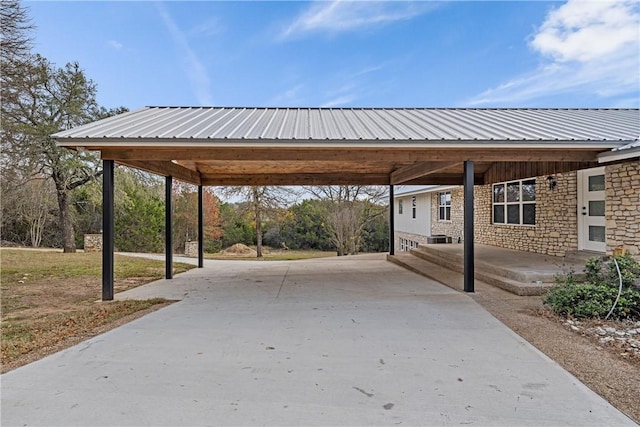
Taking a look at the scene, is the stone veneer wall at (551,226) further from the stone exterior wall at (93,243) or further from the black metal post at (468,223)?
the stone exterior wall at (93,243)

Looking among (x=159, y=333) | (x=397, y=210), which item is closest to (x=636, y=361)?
(x=159, y=333)

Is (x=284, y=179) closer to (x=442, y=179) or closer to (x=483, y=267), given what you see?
(x=442, y=179)

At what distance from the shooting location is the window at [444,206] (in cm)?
1592

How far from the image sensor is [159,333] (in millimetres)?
4551

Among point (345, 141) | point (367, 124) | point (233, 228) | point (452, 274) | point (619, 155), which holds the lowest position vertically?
point (452, 274)

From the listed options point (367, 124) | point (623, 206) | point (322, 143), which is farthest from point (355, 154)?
point (623, 206)

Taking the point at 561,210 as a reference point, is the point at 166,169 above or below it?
above

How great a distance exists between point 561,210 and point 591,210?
0.92 m

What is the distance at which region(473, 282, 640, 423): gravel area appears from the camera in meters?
3.04

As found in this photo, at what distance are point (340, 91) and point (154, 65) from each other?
11981 mm

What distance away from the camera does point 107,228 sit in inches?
253

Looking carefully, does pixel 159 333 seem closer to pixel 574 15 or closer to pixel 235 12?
pixel 235 12

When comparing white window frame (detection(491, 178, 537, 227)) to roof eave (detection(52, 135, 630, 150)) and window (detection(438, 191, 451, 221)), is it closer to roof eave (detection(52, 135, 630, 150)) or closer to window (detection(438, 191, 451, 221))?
window (detection(438, 191, 451, 221))

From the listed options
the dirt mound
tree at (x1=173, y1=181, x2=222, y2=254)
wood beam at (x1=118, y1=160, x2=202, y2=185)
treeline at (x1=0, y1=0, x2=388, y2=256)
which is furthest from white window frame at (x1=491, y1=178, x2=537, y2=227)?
tree at (x1=173, y1=181, x2=222, y2=254)
